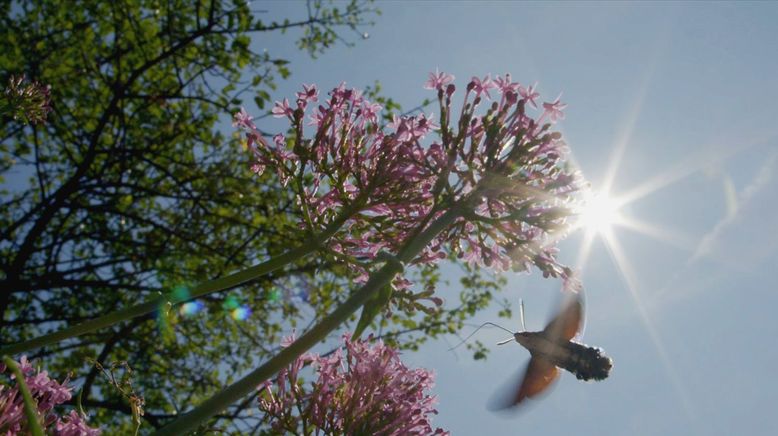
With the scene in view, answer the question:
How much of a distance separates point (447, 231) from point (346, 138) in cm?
64

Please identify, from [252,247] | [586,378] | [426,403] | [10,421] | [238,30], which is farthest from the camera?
[252,247]

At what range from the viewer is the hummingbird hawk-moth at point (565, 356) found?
2.58m

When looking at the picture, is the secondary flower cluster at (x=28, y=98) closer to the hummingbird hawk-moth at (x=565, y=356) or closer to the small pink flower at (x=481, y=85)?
the small pink flower at (x=481, y=85)

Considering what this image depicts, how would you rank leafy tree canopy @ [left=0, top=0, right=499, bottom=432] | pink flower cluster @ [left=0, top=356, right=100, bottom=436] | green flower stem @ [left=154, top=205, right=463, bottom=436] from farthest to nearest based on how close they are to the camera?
1. leafy tree canopy @ [left=0, top=0, right=499, bottom=432]
2. pink flower cluster @ [left=0, top=356, right=100, bottom=436]
3. green flower stem @ [left=154, top=205, right=463, bottom=436]

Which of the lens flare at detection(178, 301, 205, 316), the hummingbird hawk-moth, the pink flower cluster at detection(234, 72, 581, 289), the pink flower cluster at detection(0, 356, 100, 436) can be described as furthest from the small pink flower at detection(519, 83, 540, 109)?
the lens flare at detection(178, 301, 205, 316)

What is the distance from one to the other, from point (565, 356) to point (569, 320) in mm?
163

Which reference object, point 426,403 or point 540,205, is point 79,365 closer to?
point 426,403

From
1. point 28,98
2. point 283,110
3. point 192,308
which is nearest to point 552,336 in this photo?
point 283,110

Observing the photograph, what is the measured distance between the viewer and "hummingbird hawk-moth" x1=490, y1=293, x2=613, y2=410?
258 centimetres

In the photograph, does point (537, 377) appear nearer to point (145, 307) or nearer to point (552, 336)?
point (552, 336)

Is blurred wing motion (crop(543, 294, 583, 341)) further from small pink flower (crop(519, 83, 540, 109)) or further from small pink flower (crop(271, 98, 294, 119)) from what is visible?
small pink flower (crop(271, 98, 294, 119))

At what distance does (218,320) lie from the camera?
34.7 ft

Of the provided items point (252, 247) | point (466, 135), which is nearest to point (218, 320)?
Answer: point (252, 247)

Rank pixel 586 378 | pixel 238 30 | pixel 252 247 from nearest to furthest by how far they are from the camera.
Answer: pixel 586 378 < pixel 238 30 < pixel 252 247
